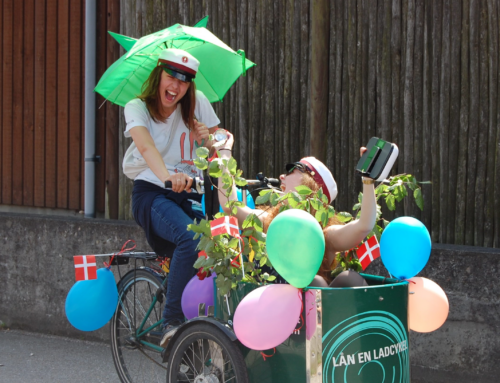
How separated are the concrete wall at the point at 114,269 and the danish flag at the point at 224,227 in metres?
2.09

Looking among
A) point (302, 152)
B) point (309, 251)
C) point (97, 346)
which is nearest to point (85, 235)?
point (97, 346)

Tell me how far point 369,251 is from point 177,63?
154cm

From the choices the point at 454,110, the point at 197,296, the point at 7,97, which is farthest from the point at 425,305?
the point at 7,97

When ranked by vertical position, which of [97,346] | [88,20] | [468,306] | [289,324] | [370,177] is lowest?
[97,346]

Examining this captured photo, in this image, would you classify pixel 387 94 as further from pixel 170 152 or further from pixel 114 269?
pixel 114 269

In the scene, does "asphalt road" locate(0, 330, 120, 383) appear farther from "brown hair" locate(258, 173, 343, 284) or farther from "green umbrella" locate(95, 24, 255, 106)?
"brown hair" locate(258, 173, 343, 284)

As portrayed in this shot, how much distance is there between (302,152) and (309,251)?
304 cm

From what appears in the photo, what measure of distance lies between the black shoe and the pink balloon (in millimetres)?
1056

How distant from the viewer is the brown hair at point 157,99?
3.98m

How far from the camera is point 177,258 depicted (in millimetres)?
3834

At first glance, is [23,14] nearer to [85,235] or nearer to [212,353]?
[85,235]

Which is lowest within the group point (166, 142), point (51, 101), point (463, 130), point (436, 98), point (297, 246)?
point (297, 246)

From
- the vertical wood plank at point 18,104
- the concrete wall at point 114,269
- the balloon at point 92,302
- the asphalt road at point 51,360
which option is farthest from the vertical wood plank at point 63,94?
the balloon at point 92,302

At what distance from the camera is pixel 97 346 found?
589 centimetres
